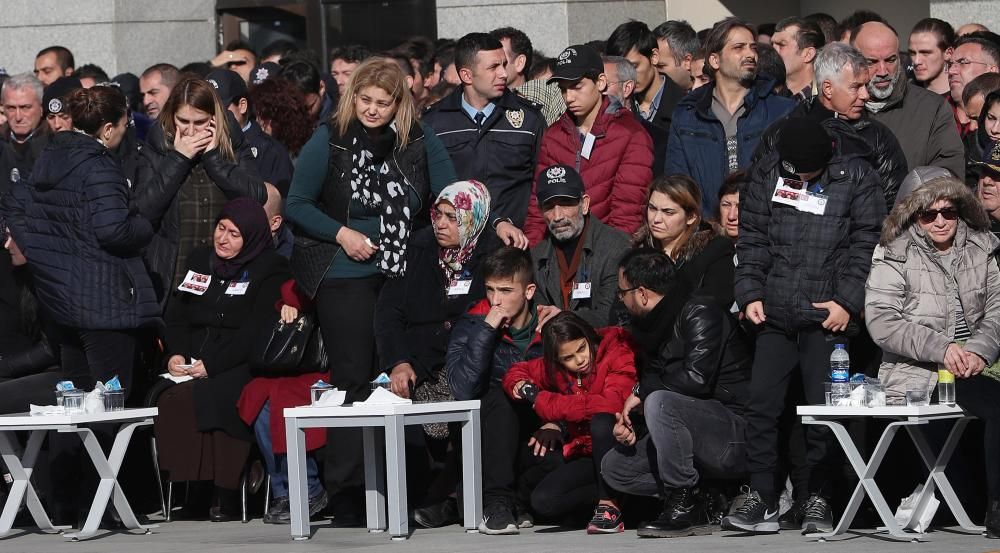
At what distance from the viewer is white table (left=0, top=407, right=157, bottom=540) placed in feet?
28.0

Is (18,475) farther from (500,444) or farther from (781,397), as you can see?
(781,397)

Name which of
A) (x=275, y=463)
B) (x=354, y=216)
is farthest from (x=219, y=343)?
(x=354, y=216)

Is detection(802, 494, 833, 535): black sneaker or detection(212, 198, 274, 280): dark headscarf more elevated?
detection(212, 198, 274, 280): dark headscarf

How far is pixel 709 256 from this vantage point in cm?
850

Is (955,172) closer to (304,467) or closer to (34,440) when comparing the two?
(304,467)

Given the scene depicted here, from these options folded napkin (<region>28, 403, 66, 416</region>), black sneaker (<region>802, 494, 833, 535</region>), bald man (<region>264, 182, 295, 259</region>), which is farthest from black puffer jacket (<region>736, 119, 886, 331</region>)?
folded napkin (<region>28, 403, 66, 416</region>)

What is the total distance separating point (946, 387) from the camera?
24.9 ft

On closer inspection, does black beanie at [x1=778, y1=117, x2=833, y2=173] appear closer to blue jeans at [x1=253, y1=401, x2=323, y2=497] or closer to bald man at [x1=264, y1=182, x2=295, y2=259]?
blue jeans at [x1=253, y1=401, x2=323, y2=497]

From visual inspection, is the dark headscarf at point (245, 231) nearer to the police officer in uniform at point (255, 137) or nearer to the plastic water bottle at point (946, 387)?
the police officer in uniform at point (255, 137)

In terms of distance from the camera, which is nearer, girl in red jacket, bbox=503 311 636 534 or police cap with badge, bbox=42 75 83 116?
girl in red jacket, bbox=503 311 636 534

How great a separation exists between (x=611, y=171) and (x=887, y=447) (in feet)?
8.53

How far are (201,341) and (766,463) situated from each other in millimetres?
3426

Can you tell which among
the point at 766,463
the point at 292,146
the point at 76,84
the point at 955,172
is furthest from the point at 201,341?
the point at 955,172

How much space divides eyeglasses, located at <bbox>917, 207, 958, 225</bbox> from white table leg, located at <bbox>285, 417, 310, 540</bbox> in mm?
3118
